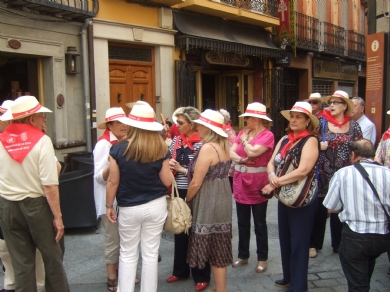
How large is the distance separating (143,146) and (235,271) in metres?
2.08

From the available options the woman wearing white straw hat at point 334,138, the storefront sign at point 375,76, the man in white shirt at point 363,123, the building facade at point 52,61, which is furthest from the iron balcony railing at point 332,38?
the woman wearing white straw hat at point 334,138

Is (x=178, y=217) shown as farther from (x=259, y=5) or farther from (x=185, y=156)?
(x=259, y=5)

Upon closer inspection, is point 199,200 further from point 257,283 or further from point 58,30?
point 58,30

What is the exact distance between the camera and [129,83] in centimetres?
991

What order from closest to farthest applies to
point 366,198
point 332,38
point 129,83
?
point 366,198 < point 129,83 < point 332,38

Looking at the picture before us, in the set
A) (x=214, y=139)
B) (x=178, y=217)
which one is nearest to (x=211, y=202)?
(x=178, y=217)

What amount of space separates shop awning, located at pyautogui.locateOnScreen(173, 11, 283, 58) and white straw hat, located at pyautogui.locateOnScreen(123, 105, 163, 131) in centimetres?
712

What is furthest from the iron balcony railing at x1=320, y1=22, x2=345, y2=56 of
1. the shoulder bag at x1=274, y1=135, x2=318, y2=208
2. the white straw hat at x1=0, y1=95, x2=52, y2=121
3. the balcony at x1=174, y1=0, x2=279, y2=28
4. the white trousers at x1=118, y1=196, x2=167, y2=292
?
the white straw hat at x1=0, y1=95, x2=52, y2=121

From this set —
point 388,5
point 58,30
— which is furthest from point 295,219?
point 58,30

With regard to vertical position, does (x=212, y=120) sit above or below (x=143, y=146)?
above

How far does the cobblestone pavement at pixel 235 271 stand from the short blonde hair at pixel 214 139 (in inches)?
59.2

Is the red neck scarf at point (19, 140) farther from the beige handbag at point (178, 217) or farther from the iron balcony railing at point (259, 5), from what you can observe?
the iron balcony railing at point (259, 5)

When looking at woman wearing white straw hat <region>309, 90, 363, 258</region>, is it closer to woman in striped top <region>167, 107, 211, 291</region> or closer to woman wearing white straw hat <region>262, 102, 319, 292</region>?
woman wearing white straw hat <region>262, 102, 319, 292</region>

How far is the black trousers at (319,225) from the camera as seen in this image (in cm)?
500
